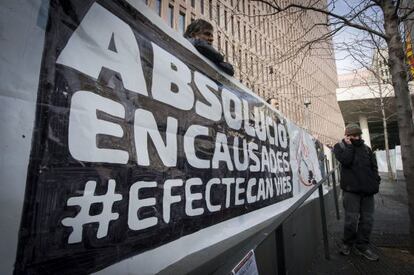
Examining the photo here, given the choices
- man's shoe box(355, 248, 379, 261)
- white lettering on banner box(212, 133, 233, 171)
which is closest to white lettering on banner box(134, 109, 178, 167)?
white lettering on banner box(212, 133, 233, 171)

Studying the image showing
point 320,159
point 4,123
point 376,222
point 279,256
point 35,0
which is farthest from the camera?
point 320,159

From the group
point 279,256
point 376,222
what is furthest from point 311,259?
point 376,222

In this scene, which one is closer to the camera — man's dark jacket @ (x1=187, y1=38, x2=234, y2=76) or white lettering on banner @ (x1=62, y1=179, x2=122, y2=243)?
white lettering on banner @ (x1=62, y1=179, x2=122, y2=243)

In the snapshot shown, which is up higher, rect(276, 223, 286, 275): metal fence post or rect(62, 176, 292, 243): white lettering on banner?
rect(62, 176, 292, 243): white lettering on banner

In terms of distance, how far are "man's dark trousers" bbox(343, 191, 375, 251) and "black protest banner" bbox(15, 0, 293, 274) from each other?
237cm

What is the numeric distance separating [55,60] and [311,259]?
11.6 ft

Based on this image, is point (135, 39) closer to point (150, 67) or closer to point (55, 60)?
point (150, 67)

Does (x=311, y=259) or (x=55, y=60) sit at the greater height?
(x=55, y=60)

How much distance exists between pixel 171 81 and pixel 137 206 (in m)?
0.74

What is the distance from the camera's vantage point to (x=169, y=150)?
4.87ft

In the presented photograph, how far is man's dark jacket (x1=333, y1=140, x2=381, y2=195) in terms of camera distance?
352cm

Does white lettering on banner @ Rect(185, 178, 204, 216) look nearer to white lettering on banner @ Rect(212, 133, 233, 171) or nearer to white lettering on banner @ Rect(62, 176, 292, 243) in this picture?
white lettering on banner @ Rect(62, 176, 292, 243)

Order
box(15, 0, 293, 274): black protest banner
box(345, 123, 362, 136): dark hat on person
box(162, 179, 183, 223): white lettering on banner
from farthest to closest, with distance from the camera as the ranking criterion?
box(345, 123, 362, 136): dark hat on person < box(162, 179, 183, 223): white lettering on banner < box(15, 0, 293, 274): black protest banner

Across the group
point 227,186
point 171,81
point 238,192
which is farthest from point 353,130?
point 171,81
